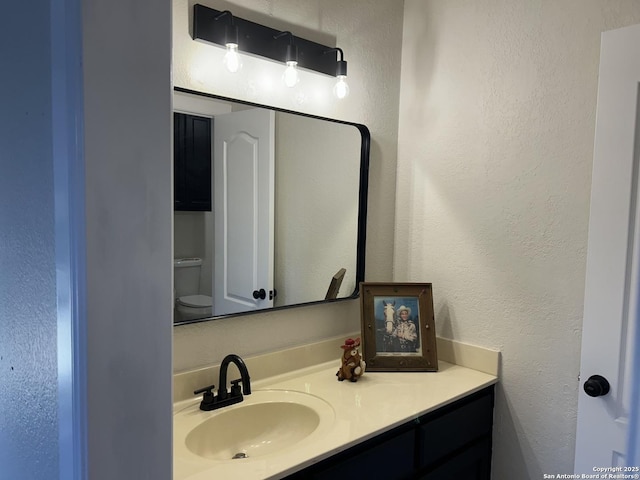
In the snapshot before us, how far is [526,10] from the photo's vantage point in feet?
5.40

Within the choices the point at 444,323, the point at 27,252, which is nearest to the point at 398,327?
the point at 444,323

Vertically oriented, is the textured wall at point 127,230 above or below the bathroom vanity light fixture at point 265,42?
below

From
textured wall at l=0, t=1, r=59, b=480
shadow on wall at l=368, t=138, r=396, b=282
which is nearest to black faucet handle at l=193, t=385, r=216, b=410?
textured wall at l=0, t=1, r=59, b=480

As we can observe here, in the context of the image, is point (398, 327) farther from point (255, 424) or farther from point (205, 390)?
point (205, 390)

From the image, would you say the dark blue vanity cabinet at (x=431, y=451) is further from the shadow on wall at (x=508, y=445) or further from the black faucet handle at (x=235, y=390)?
the black faucet handle at (x=235, y=390)

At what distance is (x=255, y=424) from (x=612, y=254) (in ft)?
3.84

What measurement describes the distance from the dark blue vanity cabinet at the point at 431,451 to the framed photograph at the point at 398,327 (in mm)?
226

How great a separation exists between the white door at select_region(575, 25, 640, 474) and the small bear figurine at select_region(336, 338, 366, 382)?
0.71 m

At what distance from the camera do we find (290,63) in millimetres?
1643

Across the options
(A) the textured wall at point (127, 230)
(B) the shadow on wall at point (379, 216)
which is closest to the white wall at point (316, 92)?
(B) the shadow on wall at point (379, 216)

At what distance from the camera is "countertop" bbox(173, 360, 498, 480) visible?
1.14 m

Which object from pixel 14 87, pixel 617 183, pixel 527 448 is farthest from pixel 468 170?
pixel 14 87

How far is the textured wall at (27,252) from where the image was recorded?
0.72 meters

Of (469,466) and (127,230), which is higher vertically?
(127,230)
